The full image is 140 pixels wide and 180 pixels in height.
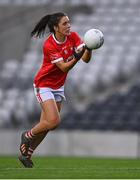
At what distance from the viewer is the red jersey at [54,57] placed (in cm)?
1140

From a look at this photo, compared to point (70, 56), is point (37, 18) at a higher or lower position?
Result: lower

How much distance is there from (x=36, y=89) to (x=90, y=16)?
46.1 feet

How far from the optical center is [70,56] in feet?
37.6

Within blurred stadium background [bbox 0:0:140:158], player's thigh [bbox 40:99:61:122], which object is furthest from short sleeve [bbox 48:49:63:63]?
blurred stadium background [bbox 0:0:140:158]

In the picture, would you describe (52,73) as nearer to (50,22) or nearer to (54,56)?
(54,56)

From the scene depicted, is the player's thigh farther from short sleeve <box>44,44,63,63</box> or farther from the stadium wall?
the stadium wall

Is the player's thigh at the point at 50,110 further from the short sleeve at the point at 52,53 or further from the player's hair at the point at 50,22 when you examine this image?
the player's hair at the point at 50,22

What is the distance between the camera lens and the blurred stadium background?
1898 centimetres

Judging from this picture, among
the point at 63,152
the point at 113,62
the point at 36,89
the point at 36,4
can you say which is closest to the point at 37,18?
the point at 36,4

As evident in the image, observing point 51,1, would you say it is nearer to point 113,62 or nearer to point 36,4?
point 36,4

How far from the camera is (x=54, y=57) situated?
11344 millimetres

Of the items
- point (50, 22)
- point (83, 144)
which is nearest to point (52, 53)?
point (50, 22)

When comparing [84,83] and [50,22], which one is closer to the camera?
[50,22]

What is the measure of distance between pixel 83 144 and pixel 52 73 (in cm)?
732
